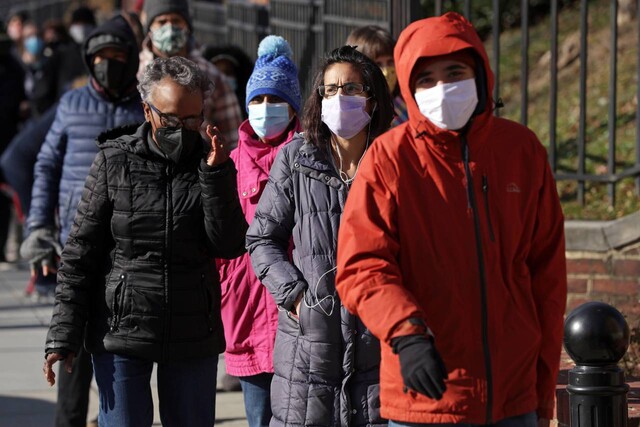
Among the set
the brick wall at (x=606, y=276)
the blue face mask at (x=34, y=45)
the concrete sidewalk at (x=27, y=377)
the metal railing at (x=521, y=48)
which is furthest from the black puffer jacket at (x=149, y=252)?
the blue face mask at (x=34, y=45)

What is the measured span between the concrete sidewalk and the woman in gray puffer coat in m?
2.43

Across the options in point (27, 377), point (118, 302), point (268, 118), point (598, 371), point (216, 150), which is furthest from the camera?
point (27, 377)

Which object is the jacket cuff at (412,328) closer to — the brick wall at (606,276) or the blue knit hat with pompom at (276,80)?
A: the blue knit hat with pompom at (276,80)

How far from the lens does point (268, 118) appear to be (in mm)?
5297

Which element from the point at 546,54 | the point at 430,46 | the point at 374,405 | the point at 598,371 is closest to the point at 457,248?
the point at 430,46

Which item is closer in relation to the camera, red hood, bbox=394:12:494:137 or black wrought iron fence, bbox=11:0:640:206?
red hood, bbox=394:12:494:137

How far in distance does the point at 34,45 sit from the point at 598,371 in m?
12.8

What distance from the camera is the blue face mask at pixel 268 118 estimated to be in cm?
529

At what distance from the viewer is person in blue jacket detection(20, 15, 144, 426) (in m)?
6.19

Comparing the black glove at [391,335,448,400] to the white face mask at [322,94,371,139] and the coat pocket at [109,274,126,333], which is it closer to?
the white face mask at [322,94,371,139]

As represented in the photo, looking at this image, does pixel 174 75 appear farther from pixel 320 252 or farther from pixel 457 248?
pixel 457 248

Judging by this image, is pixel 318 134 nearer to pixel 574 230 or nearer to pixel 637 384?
pixel 637 384

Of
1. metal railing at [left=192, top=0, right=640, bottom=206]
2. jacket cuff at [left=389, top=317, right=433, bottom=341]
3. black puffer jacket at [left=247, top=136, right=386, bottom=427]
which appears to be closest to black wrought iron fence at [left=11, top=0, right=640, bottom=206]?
metal railing at [left=192, top=0, right=640, bottom=206]

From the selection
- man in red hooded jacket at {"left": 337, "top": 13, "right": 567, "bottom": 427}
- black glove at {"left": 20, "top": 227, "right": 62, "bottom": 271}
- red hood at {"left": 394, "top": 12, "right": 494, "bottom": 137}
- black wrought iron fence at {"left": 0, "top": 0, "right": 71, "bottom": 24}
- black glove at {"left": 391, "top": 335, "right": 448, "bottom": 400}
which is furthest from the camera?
black wrought iron fence at {"left": 0, "top": 0, "right": 71, "bottom": 24}
